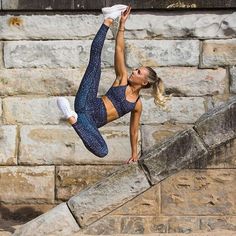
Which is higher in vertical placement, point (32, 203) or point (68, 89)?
point (68, 89)

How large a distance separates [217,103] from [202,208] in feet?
5.66

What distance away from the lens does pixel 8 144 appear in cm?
772

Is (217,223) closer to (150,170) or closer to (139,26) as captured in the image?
(150,170)

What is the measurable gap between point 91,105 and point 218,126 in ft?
3.46

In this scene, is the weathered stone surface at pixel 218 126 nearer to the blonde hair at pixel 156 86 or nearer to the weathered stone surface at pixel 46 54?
the blonde hair at pixel 156 86

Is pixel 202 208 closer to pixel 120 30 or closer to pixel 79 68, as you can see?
pixel 120 30

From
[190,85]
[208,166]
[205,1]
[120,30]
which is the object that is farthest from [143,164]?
[205,1]

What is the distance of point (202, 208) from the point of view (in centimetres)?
611

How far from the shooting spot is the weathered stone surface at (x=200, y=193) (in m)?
6.11

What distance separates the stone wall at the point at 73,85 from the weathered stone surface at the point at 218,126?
1.45m

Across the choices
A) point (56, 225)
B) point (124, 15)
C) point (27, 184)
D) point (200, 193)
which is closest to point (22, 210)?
point (27, 184)

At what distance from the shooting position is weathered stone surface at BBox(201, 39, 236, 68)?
754 centimetres

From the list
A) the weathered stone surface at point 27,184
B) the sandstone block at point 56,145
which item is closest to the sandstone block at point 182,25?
the sandstone block at point 56,145

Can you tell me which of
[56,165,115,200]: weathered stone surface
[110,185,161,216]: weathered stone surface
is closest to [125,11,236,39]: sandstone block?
[56,165,115,200]: weathered stone surface
